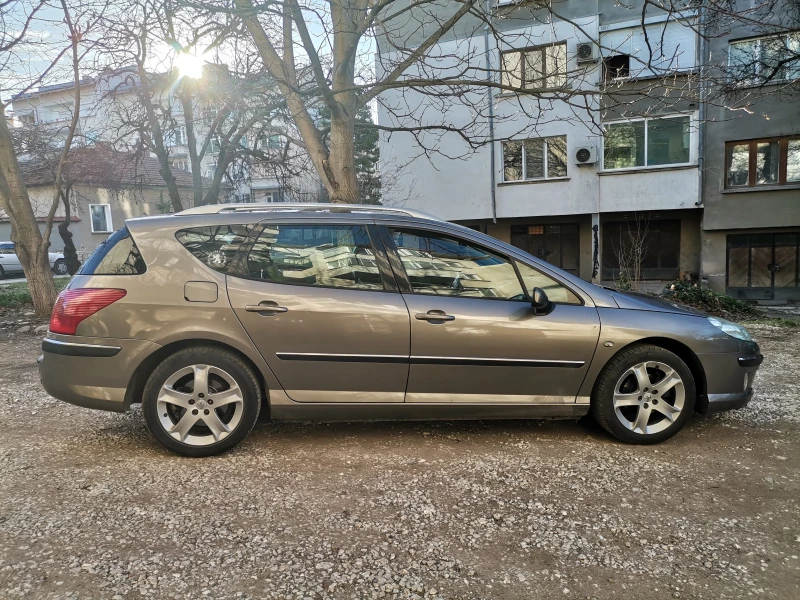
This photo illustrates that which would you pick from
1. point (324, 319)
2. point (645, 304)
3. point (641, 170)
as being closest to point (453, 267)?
point (324, 319)

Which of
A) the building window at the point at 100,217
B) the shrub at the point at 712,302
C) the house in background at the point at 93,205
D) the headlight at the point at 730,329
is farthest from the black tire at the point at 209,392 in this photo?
the building window at the point at 100,217

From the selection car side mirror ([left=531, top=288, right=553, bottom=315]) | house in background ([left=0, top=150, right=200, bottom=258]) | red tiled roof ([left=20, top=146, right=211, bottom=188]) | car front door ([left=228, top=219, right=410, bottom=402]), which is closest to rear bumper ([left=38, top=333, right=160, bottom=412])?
car front door ([left=228, top=219, right=410, bottom=402])

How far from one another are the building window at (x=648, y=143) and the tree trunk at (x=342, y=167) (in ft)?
36.6

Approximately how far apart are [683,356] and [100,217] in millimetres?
31143

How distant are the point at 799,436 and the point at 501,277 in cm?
249

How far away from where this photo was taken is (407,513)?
2840 millimetres

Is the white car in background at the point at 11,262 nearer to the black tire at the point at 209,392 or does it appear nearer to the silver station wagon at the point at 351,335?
the silver station wagon at the point at 351,335

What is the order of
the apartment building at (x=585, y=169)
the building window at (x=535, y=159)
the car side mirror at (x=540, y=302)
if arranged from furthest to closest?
the building window at (x=535, y=159)
the apartment building at (x=585, y=169)
the car side mirror at (x=540, y=302)

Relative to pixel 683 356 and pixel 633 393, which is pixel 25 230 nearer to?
pixel 633 393

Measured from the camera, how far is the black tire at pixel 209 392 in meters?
3.48

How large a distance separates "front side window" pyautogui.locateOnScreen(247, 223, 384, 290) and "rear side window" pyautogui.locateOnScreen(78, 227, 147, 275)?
74 centimetres

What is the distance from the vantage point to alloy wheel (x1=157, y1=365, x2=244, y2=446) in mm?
3490

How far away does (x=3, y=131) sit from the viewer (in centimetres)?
980

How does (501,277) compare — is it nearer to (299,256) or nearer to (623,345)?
(623,345)
